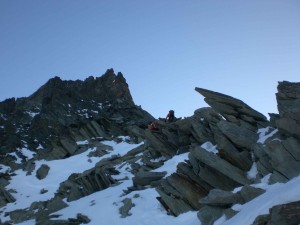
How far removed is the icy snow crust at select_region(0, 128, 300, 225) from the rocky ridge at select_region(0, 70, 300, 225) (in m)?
0.66

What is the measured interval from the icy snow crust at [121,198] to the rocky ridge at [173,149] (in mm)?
664

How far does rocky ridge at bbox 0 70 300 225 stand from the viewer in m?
17.5

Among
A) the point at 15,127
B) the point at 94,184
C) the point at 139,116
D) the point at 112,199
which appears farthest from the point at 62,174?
the point at 139,116

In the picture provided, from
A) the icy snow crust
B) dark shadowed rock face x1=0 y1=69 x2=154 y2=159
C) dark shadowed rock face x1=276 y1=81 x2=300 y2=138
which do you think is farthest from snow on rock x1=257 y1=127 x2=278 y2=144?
dark shadowed rock face x1=0 y1=69 x2=154 y2=159

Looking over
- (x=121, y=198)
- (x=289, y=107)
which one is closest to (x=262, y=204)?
(x=289, y=107)

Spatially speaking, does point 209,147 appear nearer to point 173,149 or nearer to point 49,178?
point 173,149

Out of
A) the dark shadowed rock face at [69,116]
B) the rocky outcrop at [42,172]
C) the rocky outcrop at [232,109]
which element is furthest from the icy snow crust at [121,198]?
the dark shadowed rock face at [69,116]

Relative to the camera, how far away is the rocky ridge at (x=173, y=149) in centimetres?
1753

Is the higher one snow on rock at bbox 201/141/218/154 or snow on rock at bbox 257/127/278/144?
snow on rock at bbox 201/141/218/154

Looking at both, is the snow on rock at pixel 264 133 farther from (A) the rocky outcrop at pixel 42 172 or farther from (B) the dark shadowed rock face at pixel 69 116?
(B) the dark shadowed rock face at pixel 69 116

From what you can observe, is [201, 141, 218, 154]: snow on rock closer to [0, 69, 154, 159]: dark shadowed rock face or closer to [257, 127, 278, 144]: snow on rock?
[257, 127, 278, 144]: snow on rock

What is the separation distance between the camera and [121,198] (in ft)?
83.9

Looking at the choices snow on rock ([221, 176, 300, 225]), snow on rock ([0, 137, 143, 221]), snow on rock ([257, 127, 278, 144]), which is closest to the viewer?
snow on rock ([221, 176, 300, 225])

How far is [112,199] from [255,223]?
53.2 ft
